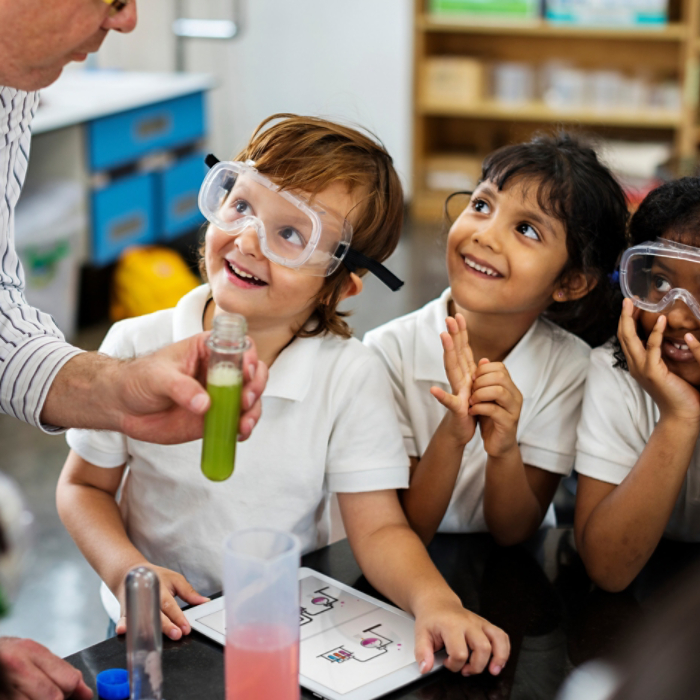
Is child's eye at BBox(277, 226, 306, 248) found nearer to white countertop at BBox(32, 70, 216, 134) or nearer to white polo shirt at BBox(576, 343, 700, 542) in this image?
white polo shirt at BBox(576, 343, 700, 542)

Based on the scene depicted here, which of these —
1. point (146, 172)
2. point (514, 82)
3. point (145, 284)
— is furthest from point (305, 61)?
point (145, 284)

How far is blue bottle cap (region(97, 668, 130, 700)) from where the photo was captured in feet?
3.08

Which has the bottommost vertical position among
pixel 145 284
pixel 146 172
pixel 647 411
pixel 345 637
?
pixel 145 284

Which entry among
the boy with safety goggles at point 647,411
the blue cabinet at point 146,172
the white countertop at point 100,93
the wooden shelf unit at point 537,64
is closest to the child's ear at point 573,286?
the boy with safety goggles at point 647,411

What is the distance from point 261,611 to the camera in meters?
0.81

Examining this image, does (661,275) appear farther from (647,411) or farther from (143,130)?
(143,130)

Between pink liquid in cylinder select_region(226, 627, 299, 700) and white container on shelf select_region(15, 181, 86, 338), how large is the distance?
3193 millimetres

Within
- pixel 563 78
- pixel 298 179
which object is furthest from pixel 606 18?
pixel 298 179

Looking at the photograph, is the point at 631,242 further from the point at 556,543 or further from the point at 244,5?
the point at 244,5

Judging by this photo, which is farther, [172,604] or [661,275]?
[661,275]

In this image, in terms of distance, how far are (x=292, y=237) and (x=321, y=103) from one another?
11.4 feet

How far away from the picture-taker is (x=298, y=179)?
135 cm

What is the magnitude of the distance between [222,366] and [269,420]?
52cm

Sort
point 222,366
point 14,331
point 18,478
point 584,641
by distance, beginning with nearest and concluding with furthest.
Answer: point 222,366
point 584,641
point 14,331
point 18,478
